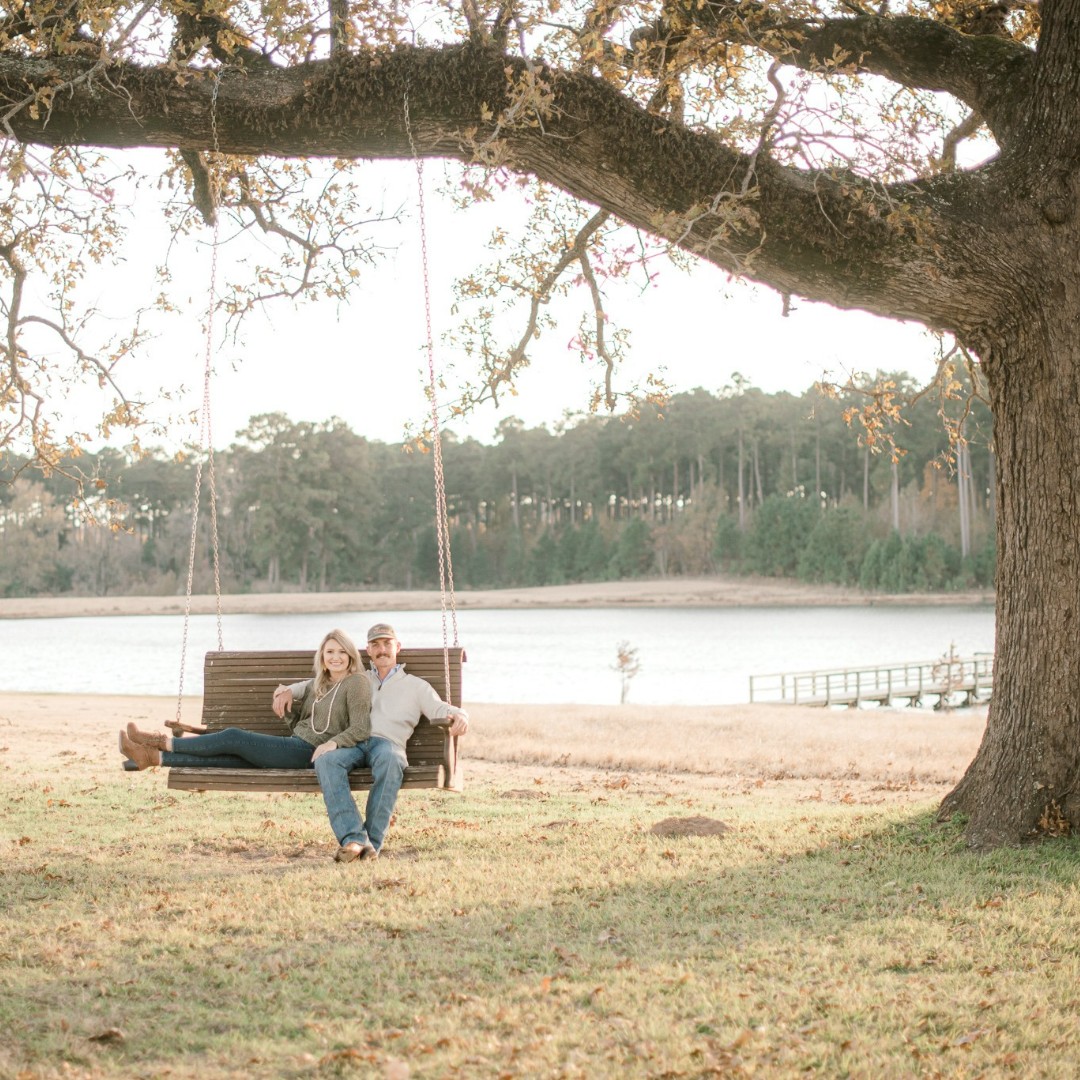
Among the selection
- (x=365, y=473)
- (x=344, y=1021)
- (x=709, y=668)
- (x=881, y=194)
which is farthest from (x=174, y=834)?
(x=365, y=473)

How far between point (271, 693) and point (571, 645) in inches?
1561

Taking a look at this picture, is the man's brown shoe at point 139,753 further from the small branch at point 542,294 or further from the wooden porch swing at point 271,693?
the small branch at point 542,294

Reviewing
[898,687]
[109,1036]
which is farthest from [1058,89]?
[898,687]

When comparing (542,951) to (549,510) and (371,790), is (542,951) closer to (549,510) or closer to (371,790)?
(371,790)

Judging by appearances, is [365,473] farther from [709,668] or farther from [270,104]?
[270,104]

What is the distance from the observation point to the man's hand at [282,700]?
6.61 m

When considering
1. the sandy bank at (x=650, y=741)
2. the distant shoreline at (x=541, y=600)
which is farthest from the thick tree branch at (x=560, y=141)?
the distant shoreline at (x=541, y=600)

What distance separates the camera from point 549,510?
9100 cm

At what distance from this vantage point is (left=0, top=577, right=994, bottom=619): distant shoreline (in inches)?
2817

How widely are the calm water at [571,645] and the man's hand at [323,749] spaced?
72.3 ft

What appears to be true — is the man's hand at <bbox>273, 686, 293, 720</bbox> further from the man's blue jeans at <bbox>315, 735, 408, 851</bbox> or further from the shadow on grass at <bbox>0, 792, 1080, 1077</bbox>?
the shadow on grass at <bbox>0, 792, 1080, 1077</bbox>

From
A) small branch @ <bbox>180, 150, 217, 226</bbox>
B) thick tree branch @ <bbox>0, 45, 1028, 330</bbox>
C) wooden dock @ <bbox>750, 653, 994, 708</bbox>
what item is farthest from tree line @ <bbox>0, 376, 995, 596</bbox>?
thick tree branch @ <bbox>0, 45, 1028, 330</bbox>

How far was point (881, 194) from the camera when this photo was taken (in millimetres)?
6188

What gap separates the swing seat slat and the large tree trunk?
8.97 ft
